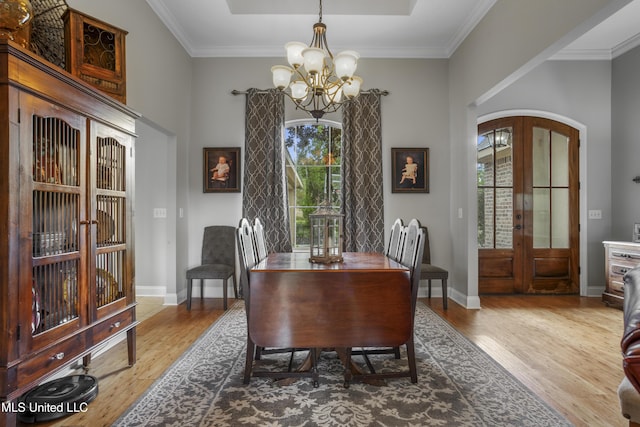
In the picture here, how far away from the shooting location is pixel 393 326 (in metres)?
2.08

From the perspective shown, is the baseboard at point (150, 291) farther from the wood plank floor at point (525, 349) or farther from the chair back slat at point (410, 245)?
the chair back slat at point (410, 245)

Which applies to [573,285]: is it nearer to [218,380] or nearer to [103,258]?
[218,380]

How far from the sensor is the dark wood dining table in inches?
81.0

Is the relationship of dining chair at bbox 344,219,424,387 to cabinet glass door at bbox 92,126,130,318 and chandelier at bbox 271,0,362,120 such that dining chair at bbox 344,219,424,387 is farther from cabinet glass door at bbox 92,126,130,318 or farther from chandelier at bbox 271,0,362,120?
cabinet glass door at bbox 92,126,130,318

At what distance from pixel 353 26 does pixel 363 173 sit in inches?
63.5

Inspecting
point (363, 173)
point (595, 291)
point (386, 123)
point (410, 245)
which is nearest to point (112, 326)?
point (410, 245)

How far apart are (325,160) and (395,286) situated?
2754 millimetres

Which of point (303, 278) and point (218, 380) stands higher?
Result: point (303, 278)

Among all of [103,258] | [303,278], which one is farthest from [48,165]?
[303,278]

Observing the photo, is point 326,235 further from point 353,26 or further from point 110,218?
point 353,26

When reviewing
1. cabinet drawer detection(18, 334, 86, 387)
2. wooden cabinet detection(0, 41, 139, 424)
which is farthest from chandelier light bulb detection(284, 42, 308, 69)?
cabinet drawer detection(18, 334, 86, 387)

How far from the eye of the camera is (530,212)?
452 centimetres

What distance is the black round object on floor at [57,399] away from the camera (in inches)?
68.3

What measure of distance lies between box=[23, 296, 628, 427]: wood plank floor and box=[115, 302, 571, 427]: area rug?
0.44 ft
